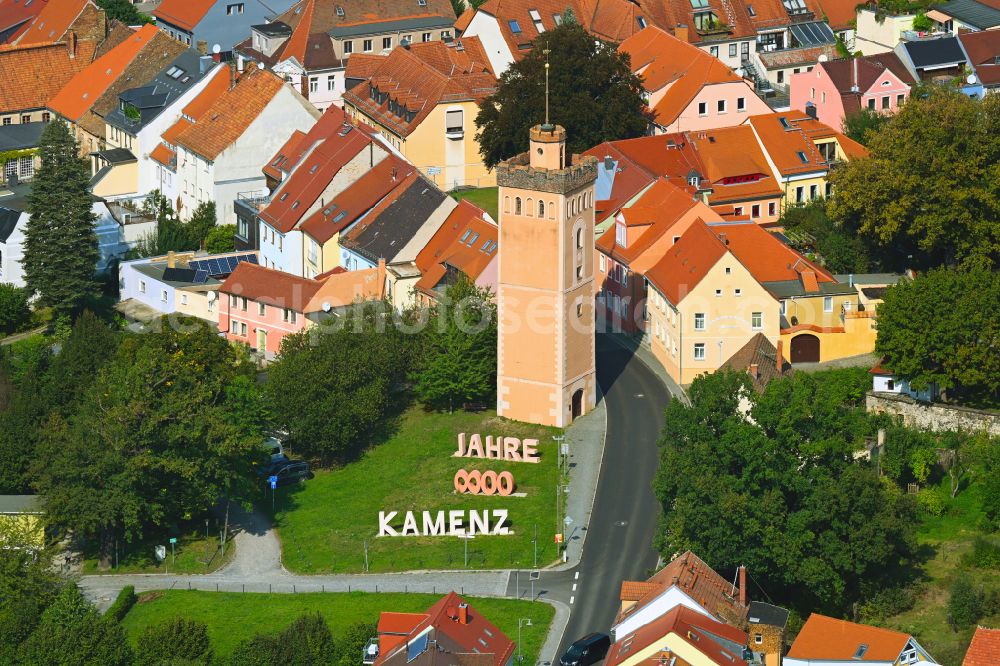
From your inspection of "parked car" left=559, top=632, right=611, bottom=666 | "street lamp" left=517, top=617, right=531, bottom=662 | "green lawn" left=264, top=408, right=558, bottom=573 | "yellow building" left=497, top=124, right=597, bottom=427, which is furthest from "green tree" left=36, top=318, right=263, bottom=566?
"parked car" left=559, top=632, right=611, bottom=666

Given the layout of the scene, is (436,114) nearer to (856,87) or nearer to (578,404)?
(856,87)

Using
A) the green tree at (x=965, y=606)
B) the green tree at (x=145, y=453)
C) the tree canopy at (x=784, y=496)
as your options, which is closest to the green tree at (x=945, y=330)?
the tree canopy at (x=784, y=496)

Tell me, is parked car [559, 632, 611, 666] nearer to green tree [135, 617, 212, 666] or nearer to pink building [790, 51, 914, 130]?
green tree [135, 617, 212, 666]

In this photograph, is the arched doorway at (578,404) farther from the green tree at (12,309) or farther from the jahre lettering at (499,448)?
the green tree at (12,309)

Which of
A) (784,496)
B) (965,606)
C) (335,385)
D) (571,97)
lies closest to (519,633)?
(784,496)

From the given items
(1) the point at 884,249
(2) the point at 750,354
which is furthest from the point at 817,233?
(2) the point at 750,354
